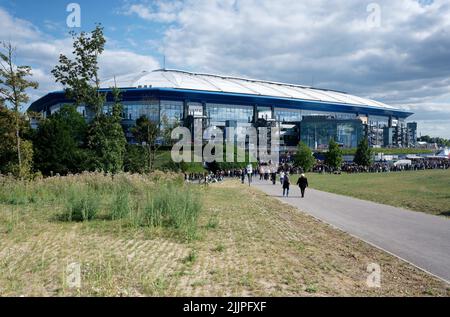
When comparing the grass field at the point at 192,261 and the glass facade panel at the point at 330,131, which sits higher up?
the glass facade panel at the point at 330,131

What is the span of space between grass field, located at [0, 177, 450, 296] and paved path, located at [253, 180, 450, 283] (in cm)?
48

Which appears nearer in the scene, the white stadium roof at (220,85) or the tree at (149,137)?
the tree at (149,137)

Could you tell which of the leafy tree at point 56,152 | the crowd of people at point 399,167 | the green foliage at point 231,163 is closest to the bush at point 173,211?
the leafy tree at point 56,152

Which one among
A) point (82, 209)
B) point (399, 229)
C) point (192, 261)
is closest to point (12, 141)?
point (82, 209)

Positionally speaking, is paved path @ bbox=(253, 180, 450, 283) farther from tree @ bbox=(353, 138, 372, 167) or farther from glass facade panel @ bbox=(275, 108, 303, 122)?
glass facade panel @ bbox=(275, 108, 303, 122)

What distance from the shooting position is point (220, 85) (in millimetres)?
99000

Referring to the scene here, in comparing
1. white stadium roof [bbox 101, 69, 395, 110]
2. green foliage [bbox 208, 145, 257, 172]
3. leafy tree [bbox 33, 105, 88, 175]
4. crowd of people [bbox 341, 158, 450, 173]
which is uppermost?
white stadium roof [bbox 101, 69, 395, 110]

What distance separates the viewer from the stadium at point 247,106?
8862cm

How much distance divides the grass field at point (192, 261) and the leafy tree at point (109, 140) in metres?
12.3

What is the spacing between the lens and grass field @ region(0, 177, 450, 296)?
5.77 m

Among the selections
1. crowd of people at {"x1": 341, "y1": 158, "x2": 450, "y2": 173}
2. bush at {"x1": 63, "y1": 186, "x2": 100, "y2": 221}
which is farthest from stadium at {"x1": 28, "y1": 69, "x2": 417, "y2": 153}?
bush at {"x1": 63, "y1": 186, "x2": 100, "y2": 221}
